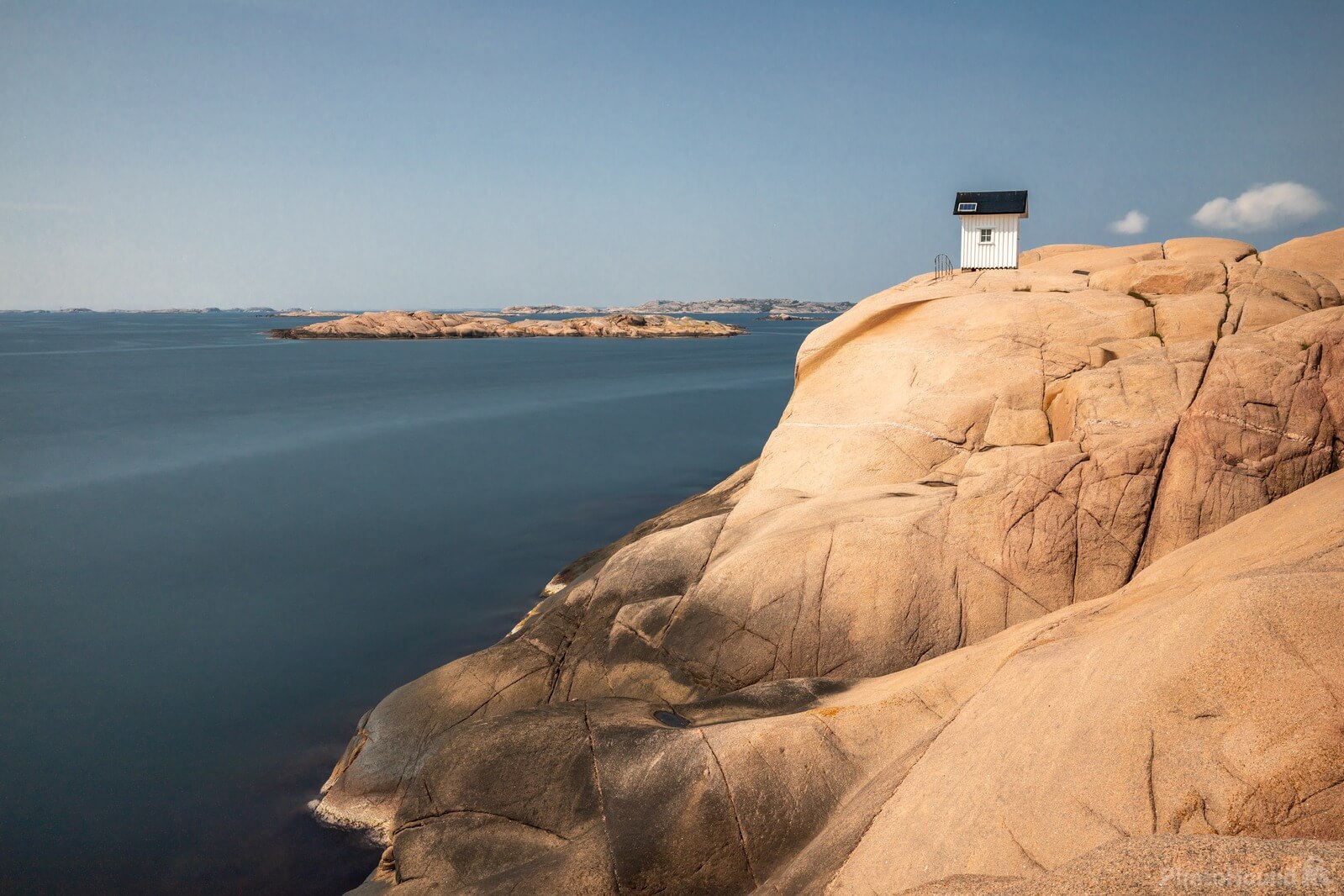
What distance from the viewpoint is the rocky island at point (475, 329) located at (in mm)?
154500

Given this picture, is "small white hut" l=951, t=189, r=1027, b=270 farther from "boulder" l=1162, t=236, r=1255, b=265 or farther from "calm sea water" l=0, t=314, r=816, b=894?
"calm sea water" l=0, t=314, r=816, b=894

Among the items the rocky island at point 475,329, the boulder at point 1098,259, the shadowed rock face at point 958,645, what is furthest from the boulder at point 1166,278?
the rocky island at point 475,329

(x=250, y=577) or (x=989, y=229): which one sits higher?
(x=989, y=229)

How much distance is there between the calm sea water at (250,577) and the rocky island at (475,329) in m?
90.3

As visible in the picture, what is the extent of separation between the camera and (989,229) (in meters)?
30.1

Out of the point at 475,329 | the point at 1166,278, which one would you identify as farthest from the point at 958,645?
the point at 475,329

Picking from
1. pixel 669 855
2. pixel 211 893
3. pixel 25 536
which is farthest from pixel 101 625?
pixel 669 855

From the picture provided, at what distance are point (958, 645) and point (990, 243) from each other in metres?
22.0

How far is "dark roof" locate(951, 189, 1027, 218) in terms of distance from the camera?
1160 inches

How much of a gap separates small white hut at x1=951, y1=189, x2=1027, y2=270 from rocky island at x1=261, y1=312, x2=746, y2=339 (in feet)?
445

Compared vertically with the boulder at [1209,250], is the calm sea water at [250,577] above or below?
below

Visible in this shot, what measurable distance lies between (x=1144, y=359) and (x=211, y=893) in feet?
56.7

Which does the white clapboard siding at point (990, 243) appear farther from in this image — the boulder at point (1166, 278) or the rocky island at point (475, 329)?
the rocky island at point (475, 329)

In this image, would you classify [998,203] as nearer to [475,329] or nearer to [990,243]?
[990,243]
